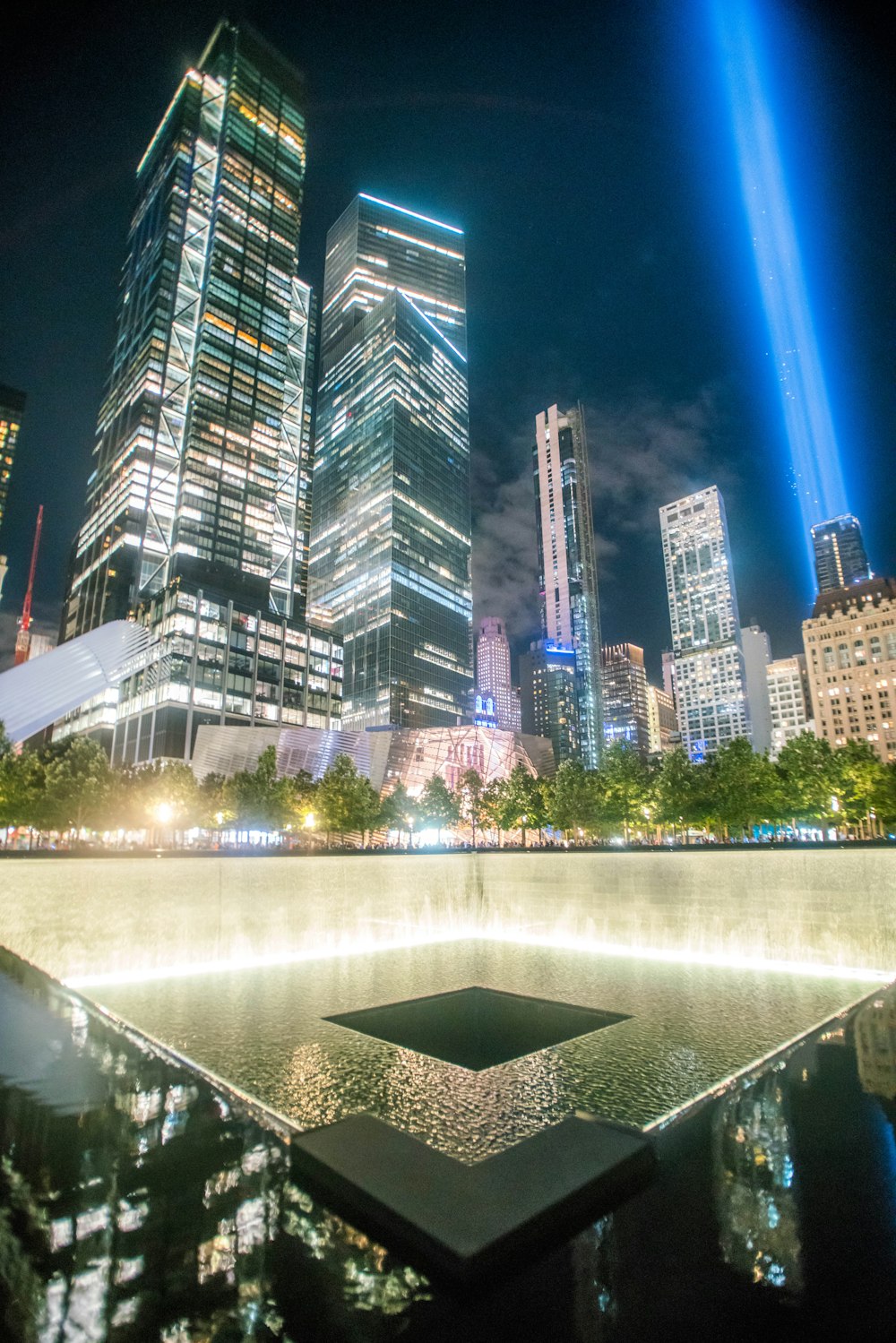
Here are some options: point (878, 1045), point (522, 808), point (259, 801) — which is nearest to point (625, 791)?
point (522, 808)

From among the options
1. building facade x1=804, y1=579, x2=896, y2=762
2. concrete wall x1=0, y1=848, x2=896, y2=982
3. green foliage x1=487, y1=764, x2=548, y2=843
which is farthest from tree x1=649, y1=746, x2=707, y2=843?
building facade x1=804, y1=579, x2=896, y2=762

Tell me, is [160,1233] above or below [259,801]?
below

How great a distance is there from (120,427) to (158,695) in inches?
3556

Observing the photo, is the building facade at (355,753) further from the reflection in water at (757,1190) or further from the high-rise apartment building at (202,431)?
the reflection in water at (757,1190)

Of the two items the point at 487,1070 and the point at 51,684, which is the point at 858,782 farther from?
the point at 51,684

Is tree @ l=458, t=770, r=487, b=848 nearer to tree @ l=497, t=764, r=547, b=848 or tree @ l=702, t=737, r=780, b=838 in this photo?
tree @ l=497, t=764, r=547, b=848

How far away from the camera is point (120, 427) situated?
175 m

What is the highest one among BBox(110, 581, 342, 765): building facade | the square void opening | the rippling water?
BBox(110, 581, 342, 765): building facade

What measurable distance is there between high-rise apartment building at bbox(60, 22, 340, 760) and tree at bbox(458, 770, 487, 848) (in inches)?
2337

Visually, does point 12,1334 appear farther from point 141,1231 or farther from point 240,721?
point 240,721

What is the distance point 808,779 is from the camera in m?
56.4

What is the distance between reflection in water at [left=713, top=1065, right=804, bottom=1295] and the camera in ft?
21.2

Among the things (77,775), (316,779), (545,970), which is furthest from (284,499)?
(545,970)

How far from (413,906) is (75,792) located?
39836mm
